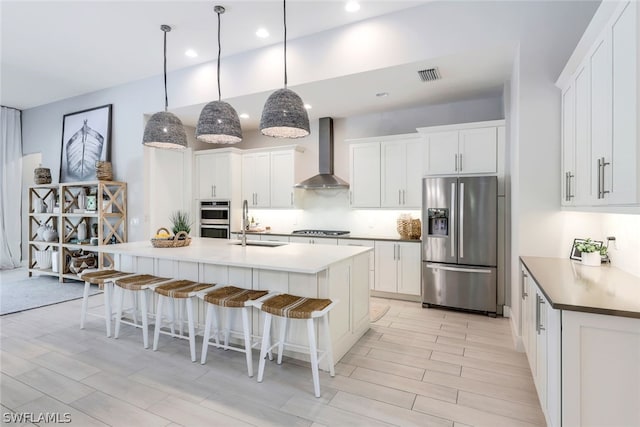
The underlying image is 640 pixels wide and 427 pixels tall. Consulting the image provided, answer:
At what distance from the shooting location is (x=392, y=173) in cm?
489

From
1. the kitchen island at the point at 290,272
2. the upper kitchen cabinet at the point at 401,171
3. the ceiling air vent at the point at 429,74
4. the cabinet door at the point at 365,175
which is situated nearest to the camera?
the kitchen island at the point at 290,272

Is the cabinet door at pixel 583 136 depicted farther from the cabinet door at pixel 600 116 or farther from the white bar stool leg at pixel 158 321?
the white bar stool leg at pixel 158 321

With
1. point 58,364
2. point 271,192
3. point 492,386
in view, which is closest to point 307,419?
point 492,386

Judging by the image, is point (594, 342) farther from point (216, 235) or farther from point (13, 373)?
point (216, 235)

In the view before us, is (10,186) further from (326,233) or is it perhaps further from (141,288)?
(326,233)

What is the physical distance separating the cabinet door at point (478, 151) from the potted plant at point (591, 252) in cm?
172

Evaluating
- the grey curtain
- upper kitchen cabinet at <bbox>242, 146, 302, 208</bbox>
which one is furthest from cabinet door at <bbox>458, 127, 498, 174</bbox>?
the grey curtain

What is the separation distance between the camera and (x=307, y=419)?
2.04 m

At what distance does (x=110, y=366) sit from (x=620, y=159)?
382 centimetres

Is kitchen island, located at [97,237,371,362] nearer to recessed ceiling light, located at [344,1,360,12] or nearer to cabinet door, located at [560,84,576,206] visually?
cabinet door, located at [560,84,576,206]

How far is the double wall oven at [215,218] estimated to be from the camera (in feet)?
19.3

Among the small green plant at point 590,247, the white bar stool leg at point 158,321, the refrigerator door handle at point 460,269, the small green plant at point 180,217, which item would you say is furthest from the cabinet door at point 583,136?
the small green plant at point 180,217

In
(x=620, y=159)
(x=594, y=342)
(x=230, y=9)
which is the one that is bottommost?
(x=594, y=342)

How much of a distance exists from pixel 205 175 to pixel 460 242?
4.51 m
